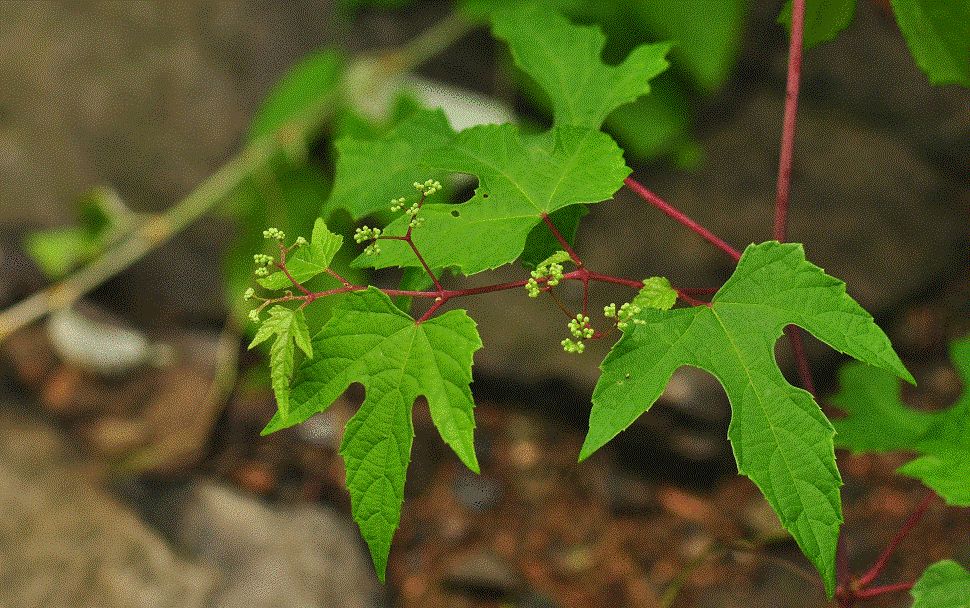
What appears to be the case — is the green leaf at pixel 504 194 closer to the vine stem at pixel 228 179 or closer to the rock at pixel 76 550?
the vine stem at pixel 228 179

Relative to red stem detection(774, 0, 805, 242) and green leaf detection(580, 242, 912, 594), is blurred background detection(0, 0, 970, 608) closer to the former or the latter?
red stem detection(774, 0, 805, 242)

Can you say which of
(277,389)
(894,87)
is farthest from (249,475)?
(894,87)

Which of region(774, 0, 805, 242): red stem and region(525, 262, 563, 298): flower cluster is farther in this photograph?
region(774, 0, 805, 242): red stem

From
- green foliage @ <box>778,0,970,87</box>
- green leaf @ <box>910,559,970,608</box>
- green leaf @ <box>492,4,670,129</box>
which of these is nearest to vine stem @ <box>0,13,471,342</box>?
green leaf @ <box>492,4,670,129</box>

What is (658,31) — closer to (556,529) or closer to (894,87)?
(894,87)

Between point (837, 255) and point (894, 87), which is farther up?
point (894, 87)

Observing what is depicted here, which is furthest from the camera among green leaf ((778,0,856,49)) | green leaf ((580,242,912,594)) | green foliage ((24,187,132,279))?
green foliage ((24,187,132,279))
